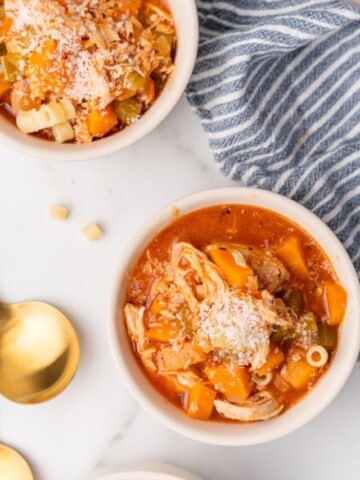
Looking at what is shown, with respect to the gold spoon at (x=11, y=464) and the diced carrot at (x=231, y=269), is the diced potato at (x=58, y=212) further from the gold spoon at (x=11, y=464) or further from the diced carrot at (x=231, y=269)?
the gold spoon at (x=11, y=464)

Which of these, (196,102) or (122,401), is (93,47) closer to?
(196,102)

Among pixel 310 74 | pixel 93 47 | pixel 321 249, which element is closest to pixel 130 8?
pixel 93 47

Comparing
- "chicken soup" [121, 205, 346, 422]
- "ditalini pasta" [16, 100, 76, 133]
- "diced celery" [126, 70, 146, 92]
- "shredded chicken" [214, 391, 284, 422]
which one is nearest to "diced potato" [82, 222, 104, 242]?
"chicken soup" [121, 205, 346, 422]

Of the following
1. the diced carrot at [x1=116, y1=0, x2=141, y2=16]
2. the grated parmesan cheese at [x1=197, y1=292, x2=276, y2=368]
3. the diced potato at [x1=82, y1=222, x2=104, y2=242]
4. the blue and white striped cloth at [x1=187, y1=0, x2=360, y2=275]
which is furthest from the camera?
the diced potato at [x1=82, y1=222, x2=104, y2=242]

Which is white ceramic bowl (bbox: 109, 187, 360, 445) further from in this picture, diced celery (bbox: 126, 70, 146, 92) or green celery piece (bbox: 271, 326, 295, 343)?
diced celery (bbox: 126, 70, 146, 92)

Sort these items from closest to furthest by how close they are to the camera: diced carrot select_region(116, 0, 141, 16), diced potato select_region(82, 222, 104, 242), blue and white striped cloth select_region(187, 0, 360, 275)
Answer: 1. diced carrot select_region(116, 0, 141, 16)
2. blue and white striped cloth select_region(187, 0, 360, 275)
3. diced potato select_region(82, 222, 104, 242)

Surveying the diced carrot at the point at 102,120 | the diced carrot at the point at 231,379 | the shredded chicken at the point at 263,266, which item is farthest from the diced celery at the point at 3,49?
the diced carrot at the point at 231,379

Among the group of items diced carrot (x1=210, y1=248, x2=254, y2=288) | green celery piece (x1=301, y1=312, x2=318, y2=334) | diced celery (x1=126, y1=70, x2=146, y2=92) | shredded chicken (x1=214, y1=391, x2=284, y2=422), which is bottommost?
shredded chicken (x1=214, y1=391, x2=284, y2=422)

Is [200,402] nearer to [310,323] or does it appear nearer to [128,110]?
[310,323]
